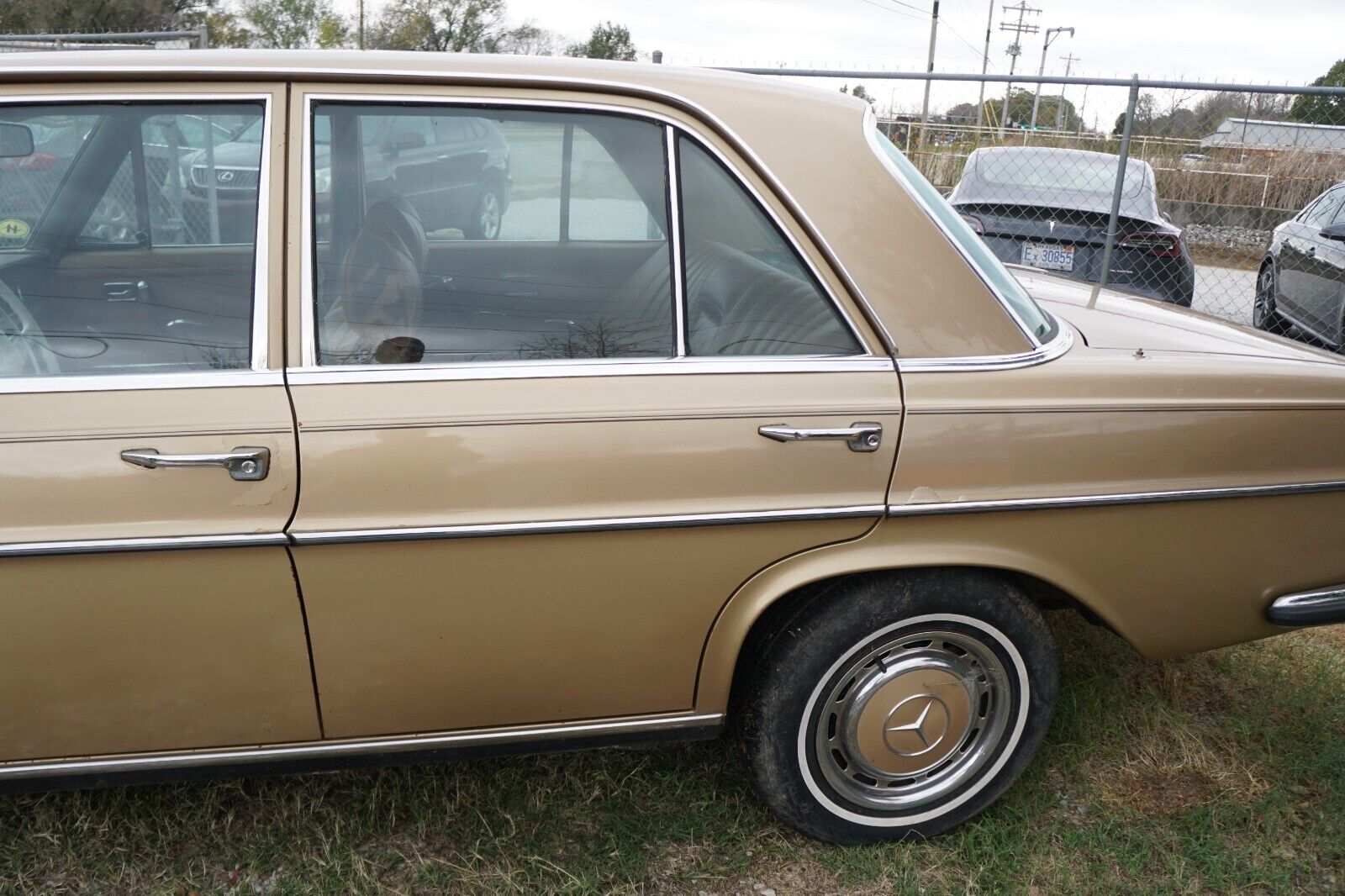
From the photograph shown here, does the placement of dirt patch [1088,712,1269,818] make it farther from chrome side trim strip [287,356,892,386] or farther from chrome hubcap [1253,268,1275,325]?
chrome hubcap [1253,268,1275,325]

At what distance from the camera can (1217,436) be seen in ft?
7.47

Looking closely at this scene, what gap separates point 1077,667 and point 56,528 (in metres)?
2.81

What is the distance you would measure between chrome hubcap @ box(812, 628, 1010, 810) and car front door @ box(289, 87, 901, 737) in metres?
0.39

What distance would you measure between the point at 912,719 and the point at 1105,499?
67 cm

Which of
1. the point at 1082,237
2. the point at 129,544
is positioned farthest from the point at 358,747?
the point at 1082,237

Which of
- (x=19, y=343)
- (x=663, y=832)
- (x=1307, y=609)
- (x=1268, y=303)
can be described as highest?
(x=19, y=343)

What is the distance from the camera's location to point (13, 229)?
206 cm

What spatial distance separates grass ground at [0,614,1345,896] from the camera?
2.38m

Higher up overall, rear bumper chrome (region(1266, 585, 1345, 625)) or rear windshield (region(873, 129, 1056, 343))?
rear windshield (region(873, 129, 1056, 343))

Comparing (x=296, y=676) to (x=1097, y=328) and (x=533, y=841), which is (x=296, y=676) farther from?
(x=1097, y=328)

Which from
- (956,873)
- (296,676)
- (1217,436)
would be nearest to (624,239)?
(296,676)

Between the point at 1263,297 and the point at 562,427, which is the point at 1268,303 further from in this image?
the point at 562,427

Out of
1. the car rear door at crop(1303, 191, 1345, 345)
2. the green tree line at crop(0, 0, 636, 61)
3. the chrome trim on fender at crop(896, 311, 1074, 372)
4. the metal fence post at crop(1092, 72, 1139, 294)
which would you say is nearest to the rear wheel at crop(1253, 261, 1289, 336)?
the car rear door at crop(1303, 191, 1345, 345)

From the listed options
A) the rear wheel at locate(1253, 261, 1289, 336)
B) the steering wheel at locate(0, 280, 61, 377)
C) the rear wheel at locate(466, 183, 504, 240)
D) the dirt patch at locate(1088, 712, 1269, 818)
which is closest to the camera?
the steering wheel at locate(0, 280, 61, 377)
